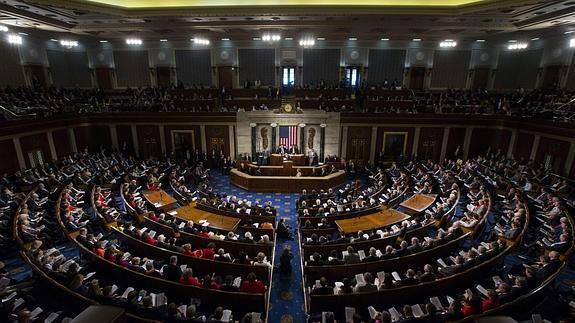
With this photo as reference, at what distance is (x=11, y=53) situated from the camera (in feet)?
65.2

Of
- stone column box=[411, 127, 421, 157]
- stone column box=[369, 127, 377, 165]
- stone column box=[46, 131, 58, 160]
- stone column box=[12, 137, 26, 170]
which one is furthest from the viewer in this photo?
stone column box=[369, 127, 377, 165]

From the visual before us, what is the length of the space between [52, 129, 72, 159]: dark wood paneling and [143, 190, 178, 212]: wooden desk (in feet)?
29.6

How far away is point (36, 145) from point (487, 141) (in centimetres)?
2875

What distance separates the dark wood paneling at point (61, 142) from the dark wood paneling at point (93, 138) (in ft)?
2.28

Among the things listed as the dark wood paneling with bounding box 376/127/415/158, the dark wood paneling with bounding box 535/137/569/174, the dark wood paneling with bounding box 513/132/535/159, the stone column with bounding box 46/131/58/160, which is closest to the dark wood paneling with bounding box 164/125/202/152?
the stone column with bounding box 46/131/58/160

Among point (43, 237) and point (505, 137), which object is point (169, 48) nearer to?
point (43, 237)

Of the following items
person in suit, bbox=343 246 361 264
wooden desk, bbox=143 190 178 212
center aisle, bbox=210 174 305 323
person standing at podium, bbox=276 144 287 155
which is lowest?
center aisle, bbox=210 174 305 323

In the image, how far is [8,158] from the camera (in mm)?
15156

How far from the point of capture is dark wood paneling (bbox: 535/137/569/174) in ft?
49.4

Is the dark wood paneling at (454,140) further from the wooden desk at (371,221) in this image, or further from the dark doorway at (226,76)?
the dark doorway at (226,76)

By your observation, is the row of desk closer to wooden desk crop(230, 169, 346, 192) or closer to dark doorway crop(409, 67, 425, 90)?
wooden desk crop(230, 169, 346, 192)

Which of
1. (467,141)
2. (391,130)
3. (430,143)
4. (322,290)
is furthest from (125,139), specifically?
(467,141)

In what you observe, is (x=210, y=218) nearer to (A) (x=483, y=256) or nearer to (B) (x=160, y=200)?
(B) (x=160, y=200)

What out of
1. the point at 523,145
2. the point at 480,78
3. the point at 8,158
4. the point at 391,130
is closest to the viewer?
the point at 8,158
